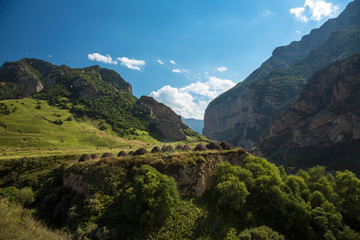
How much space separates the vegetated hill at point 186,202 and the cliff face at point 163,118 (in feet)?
342

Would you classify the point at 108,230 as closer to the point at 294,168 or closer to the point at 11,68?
the point at 294,168

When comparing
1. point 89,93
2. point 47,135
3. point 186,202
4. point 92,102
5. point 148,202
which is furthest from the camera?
point 89,93

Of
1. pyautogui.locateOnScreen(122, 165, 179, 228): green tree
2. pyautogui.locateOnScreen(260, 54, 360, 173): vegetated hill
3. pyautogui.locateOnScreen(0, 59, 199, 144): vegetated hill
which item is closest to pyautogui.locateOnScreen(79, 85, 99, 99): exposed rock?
pyautogui.locateOnScreen(0, 59, 199, 144): vegetated hill

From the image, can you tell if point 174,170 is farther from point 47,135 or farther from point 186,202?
point 47,135

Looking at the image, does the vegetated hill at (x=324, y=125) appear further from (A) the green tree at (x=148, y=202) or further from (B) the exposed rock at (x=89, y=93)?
(B) the exposed rock at (x=89, y=93)

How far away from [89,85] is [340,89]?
580ft

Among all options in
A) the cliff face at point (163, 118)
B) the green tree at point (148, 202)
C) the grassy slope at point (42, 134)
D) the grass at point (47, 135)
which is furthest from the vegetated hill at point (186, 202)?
the cliff face at point (163, 118)

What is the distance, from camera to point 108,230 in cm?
2191

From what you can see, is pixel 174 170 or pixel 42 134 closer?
pixel 174 170

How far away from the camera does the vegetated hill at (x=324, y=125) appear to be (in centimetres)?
8419

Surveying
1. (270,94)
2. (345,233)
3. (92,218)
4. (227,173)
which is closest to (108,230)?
(92,218)

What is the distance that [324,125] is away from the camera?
9975 cm

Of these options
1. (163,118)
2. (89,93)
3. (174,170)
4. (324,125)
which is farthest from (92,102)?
(324,125)

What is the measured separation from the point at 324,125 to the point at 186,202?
108463mm
